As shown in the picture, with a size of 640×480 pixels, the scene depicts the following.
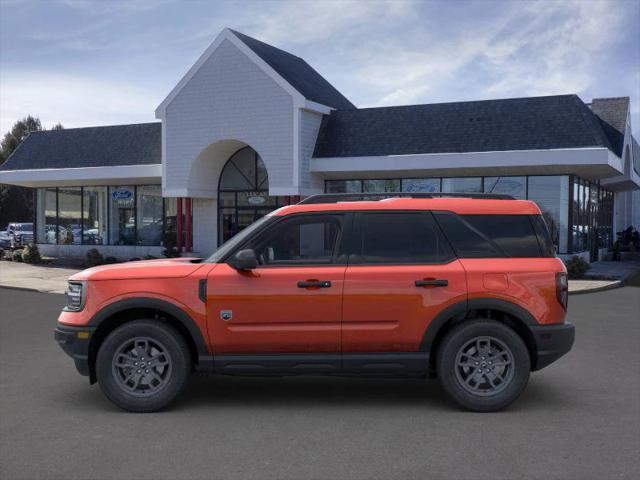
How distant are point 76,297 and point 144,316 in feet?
2.12

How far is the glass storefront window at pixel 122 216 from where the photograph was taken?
29312mm

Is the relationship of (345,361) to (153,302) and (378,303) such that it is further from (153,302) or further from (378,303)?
(153,302)

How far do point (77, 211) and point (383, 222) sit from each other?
89.5ft

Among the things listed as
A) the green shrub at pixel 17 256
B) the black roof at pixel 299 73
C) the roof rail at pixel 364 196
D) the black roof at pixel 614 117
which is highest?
the black roof at pixel 299 73

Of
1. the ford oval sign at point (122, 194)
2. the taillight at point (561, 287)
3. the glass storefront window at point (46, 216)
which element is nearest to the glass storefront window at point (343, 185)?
the ford oval sign at point (122, 194)

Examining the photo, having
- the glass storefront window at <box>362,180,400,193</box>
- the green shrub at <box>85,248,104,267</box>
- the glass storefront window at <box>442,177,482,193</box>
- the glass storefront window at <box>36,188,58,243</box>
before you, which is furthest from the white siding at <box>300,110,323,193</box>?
the glass storefront window at <box>36,188,58,243</box>

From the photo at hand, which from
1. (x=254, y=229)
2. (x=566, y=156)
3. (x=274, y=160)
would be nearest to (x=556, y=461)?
(x=254, y=229)

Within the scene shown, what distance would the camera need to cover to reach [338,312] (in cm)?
605

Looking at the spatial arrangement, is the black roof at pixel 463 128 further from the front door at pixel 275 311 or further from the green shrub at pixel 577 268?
the front door at pixel 275 311

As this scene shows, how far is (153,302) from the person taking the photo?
6086 mm

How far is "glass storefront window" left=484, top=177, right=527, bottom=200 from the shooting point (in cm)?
2341

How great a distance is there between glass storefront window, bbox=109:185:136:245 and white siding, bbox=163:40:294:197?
4400mm

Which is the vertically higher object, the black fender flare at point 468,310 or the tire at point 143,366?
the black fender flare at point 468,310

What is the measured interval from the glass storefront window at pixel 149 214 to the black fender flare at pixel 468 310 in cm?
2382
